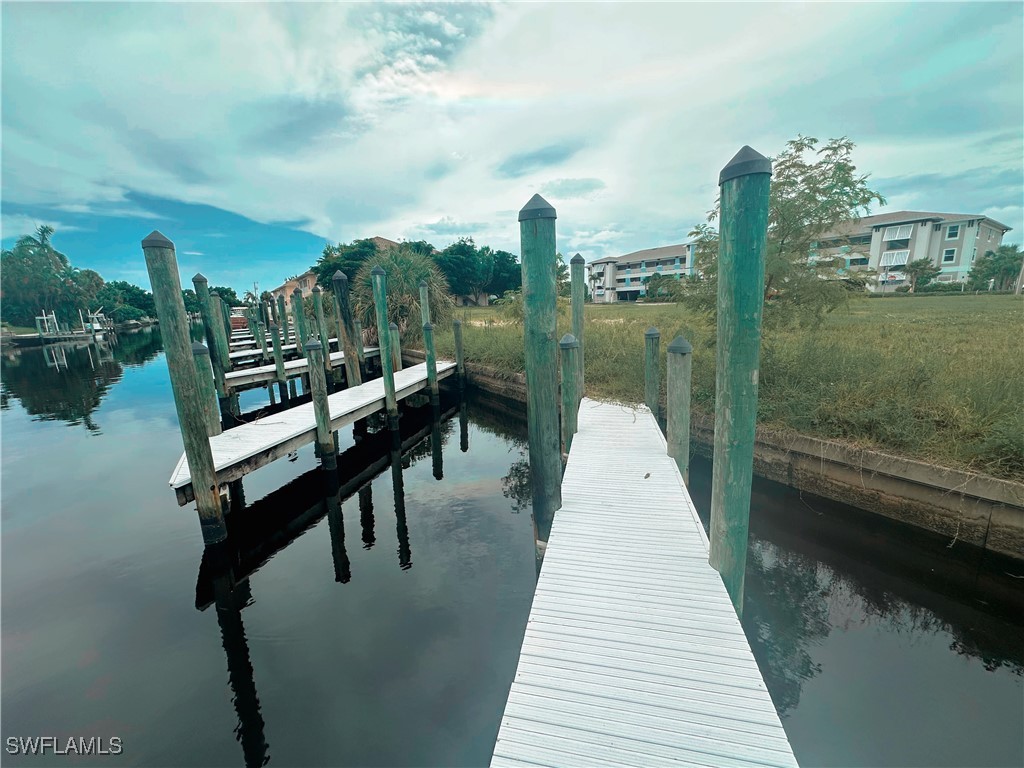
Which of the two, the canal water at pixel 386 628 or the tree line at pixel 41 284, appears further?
the tree line at pixel 41 284

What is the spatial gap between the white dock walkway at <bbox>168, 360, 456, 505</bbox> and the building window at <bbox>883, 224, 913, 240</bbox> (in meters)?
53.9

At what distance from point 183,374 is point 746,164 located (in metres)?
6.66

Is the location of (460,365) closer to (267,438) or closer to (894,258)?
(267,438)

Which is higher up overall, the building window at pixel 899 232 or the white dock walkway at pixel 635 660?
the building window at pixel 899 232

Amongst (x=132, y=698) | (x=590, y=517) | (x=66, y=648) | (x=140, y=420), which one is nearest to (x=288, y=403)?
(x=140, y=420)

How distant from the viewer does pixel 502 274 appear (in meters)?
49.2

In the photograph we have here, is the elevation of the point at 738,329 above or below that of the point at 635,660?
above

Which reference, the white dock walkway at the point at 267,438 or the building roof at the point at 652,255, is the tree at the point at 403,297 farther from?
the building roof at the point at 652,255

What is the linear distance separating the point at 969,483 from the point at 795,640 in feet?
10.5

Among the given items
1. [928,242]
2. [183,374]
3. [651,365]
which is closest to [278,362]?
[183,374]

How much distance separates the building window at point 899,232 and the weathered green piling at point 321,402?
56.0m

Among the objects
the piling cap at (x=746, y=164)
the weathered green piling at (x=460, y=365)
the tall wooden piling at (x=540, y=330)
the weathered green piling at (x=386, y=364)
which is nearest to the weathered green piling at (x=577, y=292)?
the tall wooden piling at (x=540, y=330)

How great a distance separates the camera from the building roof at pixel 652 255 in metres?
55.3

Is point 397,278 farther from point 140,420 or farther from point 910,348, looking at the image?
point 910,348
